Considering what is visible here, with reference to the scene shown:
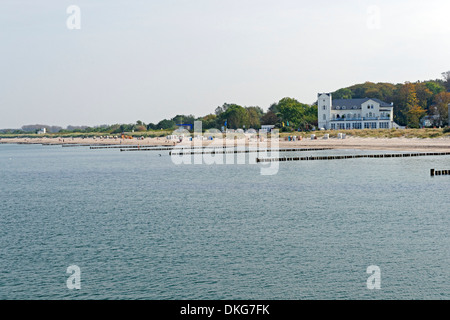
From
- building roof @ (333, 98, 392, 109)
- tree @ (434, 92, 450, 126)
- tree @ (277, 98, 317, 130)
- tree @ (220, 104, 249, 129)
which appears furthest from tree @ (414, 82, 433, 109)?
tree @ (220, 104, 249, 129)

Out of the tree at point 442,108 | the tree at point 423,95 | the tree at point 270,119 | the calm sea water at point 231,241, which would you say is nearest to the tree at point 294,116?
the tree at point 270,119

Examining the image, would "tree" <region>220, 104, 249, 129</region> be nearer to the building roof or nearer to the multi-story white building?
the multi-story white building

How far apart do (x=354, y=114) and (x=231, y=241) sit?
110083 mm

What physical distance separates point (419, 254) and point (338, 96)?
15162 centimetres

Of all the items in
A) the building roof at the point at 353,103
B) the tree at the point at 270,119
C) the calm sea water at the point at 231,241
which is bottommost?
the calm sea water at the point at 231,241

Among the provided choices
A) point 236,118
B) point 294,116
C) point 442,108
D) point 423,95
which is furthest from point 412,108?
point 236,118

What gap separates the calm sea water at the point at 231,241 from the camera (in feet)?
54.5

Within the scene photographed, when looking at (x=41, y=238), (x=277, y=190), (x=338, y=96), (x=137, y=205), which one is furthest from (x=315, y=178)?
(x=338, y=96)

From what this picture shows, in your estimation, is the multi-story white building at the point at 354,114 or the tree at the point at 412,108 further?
the multi-story white building at the point at 354,114

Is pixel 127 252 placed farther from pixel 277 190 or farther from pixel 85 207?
pixel 277 190

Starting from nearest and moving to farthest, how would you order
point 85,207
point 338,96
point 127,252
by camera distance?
point 127,252, point 85,207, point 338,96

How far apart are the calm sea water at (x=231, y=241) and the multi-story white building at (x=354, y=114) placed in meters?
82.9

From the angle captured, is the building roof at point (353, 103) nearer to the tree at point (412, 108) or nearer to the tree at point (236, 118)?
the tree at point (412, 108)
